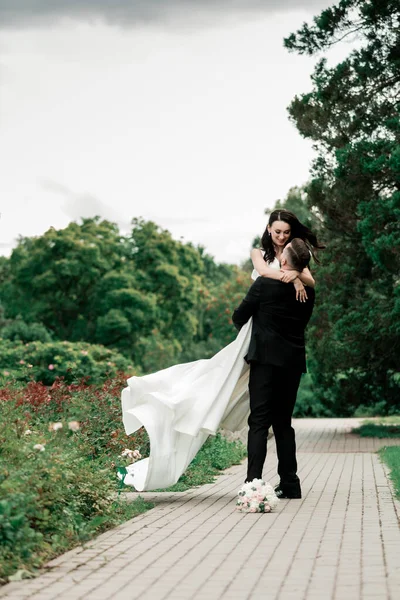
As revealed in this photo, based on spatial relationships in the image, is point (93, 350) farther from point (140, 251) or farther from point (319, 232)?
point (140, 251)

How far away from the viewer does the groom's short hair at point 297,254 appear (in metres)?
8.94

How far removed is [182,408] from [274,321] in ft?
4.00

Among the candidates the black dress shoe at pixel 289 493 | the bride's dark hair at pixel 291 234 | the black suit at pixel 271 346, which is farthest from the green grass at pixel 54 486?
the bride's dark hair at pixel 291 234

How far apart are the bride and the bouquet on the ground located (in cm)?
85

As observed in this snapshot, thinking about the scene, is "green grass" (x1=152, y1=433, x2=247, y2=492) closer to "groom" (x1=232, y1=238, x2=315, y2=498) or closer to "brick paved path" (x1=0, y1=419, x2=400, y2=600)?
"brick paved path" (x1=0, y1=419, x2=400, y2=600)

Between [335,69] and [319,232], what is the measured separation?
3580mm

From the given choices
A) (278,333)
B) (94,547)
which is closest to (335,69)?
(278,333)

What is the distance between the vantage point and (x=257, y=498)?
831cm

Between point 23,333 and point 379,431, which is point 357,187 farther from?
point 23,333

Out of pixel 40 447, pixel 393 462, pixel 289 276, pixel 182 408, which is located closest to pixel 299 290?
pixel 289 276

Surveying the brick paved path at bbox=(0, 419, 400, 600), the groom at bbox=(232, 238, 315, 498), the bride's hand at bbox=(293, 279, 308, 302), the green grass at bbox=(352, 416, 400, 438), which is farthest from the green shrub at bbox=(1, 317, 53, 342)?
the bride's hand at bbox=(293, 279, 308, 302)

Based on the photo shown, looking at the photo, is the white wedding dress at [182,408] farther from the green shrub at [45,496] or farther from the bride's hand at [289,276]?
the green shrub at [45,496]

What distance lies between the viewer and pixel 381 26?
19.8 meters

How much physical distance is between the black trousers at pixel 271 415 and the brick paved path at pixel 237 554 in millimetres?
379
